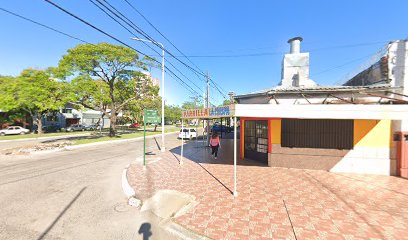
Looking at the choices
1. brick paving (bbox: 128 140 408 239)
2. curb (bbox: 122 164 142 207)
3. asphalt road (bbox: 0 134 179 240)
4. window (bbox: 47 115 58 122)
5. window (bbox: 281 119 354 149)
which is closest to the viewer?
brick paving (bbox: 128 140 408 239)

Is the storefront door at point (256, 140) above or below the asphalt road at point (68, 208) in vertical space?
above

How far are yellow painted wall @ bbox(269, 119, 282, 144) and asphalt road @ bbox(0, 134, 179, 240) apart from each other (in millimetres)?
6825

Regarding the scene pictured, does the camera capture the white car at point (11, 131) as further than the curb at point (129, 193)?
Yes

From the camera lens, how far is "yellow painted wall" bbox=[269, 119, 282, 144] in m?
9.51

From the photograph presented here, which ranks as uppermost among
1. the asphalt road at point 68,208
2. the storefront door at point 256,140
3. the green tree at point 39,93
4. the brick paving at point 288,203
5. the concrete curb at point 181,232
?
the green tree at point 39,93

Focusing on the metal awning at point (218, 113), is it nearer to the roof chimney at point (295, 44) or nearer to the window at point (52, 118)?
the roof chimney at point (295, 44)

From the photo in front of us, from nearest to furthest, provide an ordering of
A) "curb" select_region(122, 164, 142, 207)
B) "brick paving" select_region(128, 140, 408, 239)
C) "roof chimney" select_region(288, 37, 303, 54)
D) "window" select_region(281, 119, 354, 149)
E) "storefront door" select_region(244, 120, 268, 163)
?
"brick paving" select_region(128, 140, 408, 239)
"curb" select_region(122, 164, 142, 207)
"window" select_region(281, 119, 354, 149)
"storefront door" select_region(244, 120, 268, 163)
"roof chimney" select_region(288, 37, 303, 54)

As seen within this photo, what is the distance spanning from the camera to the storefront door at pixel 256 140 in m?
10.4

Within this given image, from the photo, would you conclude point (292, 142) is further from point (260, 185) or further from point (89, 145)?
point (89, 145)

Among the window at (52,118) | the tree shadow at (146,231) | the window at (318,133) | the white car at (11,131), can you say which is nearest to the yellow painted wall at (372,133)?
the window at (318,133)

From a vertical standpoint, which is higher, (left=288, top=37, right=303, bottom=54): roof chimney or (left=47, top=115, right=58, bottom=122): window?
(left=288, top=37, right=303, bottom=54): roof chimney

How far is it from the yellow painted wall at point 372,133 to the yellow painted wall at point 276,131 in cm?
319

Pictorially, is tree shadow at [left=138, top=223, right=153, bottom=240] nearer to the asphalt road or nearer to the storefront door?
the asphalt road

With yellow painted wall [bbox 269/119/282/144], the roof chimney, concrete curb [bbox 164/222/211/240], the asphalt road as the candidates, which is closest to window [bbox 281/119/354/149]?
yellow painted wall [bbox 269/119/282/144]
